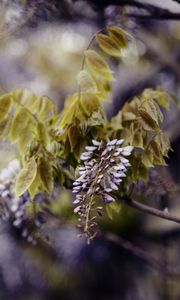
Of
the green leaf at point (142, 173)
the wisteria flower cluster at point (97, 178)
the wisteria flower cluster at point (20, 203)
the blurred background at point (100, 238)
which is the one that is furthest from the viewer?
the blurred background at point (100, 238)

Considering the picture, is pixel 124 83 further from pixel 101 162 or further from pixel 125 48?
pixel 101 162

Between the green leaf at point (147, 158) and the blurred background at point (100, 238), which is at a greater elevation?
the green leaf at point (147, 158)

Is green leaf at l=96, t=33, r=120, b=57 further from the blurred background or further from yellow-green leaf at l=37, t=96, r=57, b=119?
the blurred background

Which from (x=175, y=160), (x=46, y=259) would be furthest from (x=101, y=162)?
(x=46, y=259)

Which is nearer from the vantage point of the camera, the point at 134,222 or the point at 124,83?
the point at 124,83

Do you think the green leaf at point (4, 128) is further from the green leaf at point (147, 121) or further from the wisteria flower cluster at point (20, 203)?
the green leaf at point (147, 121)

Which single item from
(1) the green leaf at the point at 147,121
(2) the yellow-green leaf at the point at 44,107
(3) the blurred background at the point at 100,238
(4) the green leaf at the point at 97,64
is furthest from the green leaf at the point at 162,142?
(3) the blurred background at the point at 100,238
